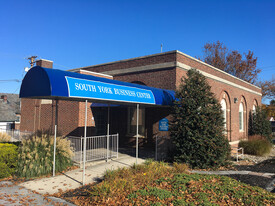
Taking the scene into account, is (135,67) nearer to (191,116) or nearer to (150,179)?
(191,116)

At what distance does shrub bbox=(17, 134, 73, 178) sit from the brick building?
349 centimetres

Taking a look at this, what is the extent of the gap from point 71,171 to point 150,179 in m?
3.70

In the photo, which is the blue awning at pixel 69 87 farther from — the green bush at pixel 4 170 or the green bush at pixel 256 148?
the green bush at pixel 256 148

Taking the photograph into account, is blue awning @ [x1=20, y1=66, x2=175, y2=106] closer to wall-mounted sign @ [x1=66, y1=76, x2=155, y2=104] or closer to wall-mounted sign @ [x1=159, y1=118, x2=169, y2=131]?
wall-mounted sign @ [x1=66, y1=76, x2=155, y2=104]

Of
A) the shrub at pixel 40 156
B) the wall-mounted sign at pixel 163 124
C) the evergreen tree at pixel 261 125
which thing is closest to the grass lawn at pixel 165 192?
the shrub at pixel 40 156

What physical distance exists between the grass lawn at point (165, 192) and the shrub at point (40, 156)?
2274 millimetres

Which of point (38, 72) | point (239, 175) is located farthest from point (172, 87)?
point (38, 72)

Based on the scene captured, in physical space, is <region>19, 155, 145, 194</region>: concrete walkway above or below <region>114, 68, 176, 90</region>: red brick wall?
below

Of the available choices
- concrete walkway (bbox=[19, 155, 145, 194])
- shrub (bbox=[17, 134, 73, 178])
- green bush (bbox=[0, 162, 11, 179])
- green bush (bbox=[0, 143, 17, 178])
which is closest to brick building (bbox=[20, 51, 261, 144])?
shrub (bbox=[17, 134, 73, 178])

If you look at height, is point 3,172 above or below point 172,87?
below

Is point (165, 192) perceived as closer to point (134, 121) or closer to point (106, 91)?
point (106, 91)

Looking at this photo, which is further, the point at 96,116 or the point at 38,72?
the point at 96,116

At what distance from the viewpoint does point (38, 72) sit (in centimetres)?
742

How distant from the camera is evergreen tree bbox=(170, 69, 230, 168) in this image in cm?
1021
